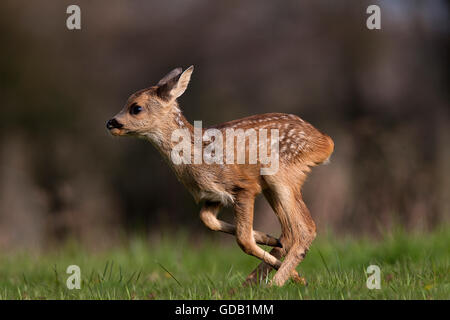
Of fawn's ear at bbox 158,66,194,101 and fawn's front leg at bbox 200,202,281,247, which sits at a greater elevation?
fawn's ear at bbox 158,66,194,101

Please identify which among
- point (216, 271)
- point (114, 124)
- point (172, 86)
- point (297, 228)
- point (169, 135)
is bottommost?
point (216, 271)

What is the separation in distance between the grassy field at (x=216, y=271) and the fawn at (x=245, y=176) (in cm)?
35

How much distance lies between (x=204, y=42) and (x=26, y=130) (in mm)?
3882

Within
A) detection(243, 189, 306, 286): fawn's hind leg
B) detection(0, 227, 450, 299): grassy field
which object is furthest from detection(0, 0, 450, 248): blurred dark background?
detection(243, 189, 306, 286): fawn's hind leg

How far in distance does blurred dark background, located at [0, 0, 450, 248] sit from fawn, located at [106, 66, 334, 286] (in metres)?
5.87

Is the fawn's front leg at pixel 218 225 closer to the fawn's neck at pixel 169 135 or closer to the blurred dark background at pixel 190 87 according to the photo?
the fawn's neck at pixel 169 135

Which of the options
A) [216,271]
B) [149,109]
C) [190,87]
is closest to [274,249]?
[216,271]

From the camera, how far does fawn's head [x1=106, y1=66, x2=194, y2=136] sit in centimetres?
563

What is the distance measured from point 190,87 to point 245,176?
24.3ft

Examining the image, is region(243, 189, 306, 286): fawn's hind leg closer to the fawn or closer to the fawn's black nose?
the fawn

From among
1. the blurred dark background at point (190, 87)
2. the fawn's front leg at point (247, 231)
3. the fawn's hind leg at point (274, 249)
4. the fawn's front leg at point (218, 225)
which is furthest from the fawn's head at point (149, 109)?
the blurred dark background at point (190, 87)

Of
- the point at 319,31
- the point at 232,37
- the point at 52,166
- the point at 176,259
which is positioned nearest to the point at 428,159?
the point at 319,31

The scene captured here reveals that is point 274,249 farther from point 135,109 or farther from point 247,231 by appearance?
point 135,109

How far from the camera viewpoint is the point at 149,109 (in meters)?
5.69
